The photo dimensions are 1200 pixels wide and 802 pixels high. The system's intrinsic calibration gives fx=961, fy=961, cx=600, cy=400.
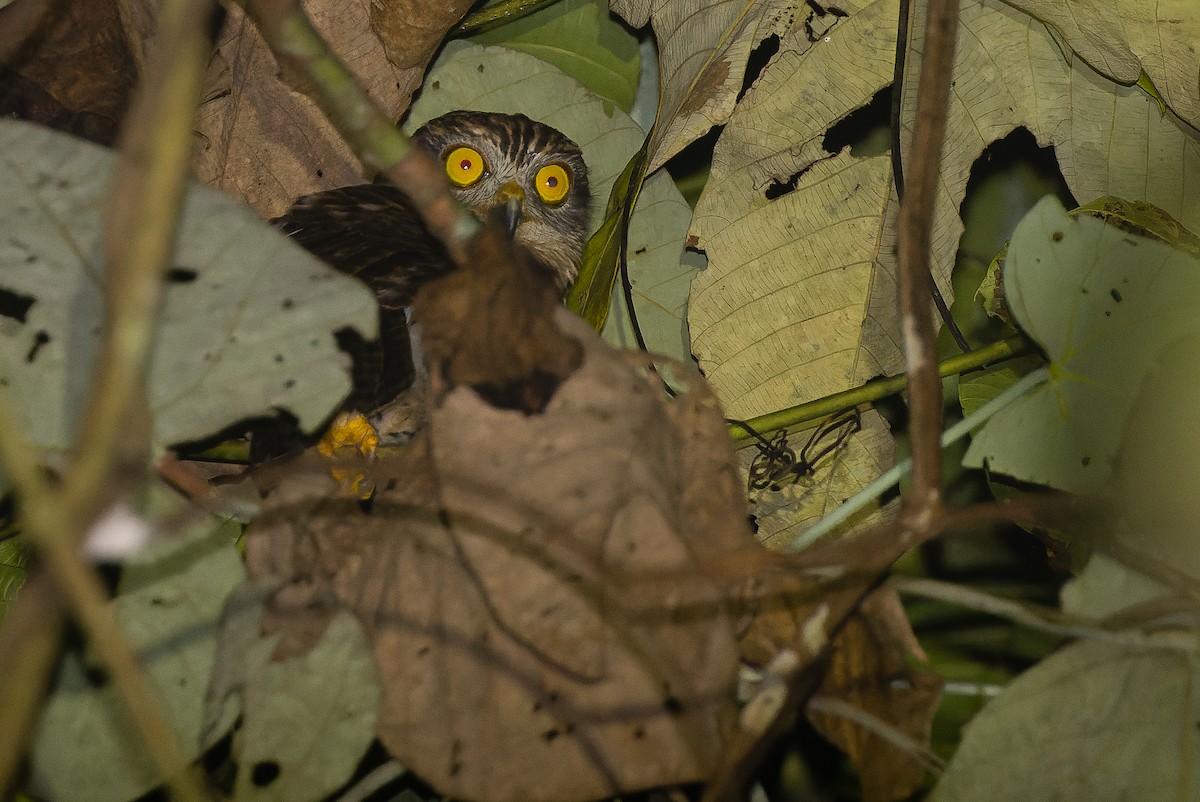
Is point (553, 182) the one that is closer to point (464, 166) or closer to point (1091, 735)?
point (464, 166)

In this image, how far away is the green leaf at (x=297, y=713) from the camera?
2.58 feet

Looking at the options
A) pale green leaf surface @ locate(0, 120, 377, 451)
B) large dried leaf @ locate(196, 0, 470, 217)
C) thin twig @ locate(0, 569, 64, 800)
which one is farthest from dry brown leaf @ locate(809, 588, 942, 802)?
large dried leaf @ locate(196, 0, 470, 217)

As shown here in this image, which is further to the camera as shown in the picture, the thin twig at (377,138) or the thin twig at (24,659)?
the thin twig at (377,138)

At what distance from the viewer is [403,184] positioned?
0.79 m

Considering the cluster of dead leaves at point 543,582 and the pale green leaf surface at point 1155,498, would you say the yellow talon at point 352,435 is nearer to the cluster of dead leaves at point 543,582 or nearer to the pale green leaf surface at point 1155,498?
the cluster of dead leaves at point 543,582

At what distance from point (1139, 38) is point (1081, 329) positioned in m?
0.42

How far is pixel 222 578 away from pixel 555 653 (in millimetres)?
287

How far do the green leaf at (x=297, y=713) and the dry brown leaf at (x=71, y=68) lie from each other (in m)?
0.62

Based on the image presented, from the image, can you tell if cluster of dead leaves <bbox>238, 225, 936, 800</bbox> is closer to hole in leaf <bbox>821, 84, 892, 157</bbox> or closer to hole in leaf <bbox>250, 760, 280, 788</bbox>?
hole in leaf <bbox>250, 760, 280, 788</bbox>

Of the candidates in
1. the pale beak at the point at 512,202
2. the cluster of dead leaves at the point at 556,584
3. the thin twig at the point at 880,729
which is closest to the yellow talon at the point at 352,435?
the cluster of dead leaves at the point at 556,584

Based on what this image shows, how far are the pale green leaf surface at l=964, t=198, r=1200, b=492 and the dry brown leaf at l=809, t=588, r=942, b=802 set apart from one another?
0.21 metres

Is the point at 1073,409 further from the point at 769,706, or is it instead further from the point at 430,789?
the point at 430,789

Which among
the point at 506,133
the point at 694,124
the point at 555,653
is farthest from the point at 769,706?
the point at 506,133

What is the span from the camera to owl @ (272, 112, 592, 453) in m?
1.08
